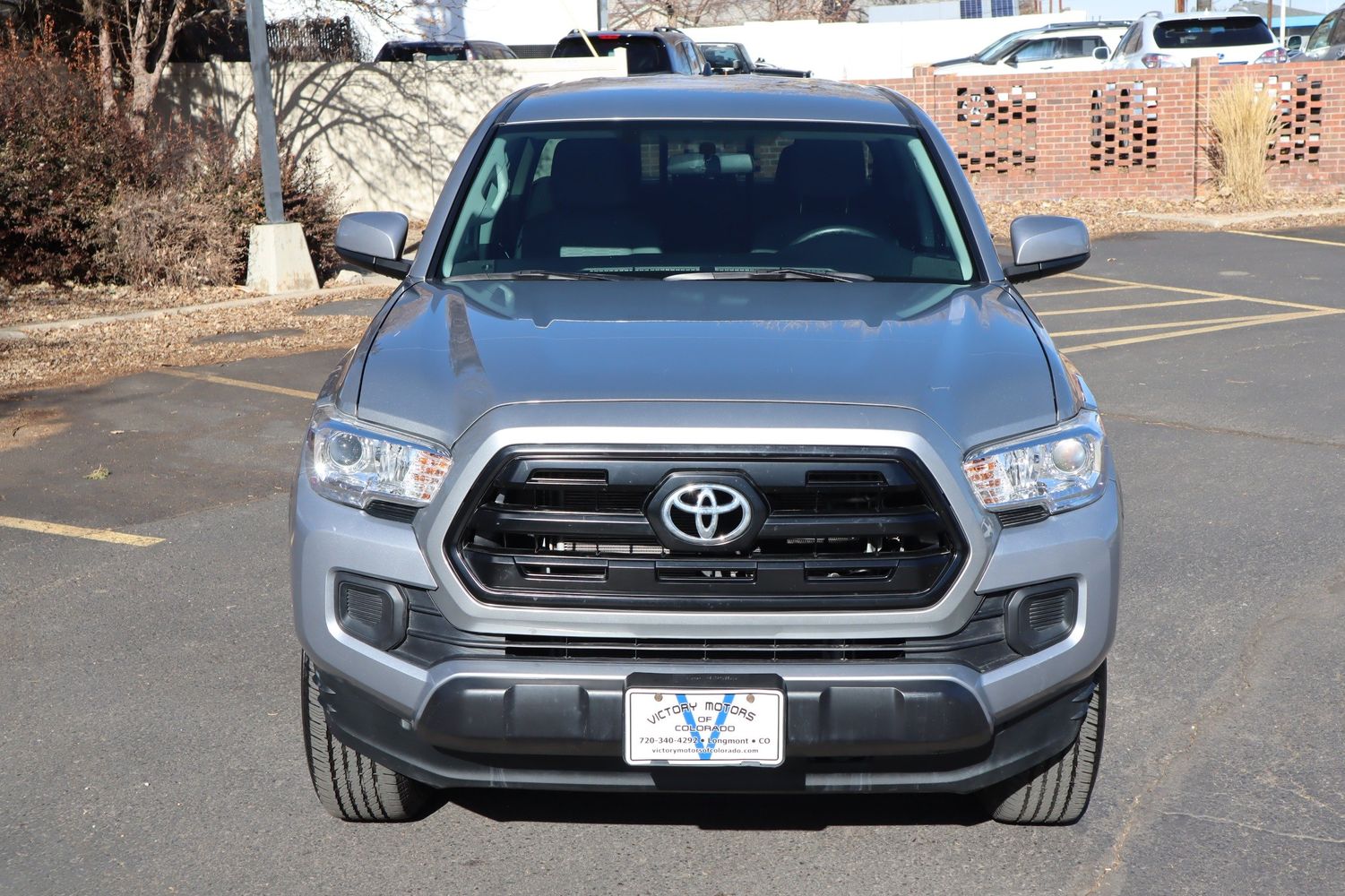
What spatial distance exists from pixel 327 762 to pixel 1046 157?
18.0 meters

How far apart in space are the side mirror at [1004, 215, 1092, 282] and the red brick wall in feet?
51.4

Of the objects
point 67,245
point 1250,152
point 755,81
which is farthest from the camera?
point 1250,152

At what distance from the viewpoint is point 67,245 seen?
1266 centimetres

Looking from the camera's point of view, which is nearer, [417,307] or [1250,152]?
[417,307]

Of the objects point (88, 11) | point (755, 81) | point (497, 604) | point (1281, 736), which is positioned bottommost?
point (1281, 736)

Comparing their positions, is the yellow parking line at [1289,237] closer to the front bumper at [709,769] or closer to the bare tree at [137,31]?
the bare tree at [137,31]

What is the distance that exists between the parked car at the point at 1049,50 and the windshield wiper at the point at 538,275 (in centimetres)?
2590

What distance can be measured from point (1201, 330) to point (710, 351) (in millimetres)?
8616

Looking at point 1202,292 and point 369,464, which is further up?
point 369,464

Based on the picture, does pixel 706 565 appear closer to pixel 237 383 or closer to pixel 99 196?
pixel 237 383

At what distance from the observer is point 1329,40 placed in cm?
2611

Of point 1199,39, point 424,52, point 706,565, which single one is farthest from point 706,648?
point 1199,39

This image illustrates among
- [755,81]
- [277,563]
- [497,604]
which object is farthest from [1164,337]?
[497,604]

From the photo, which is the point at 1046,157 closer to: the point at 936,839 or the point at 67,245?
the point at 67,245
